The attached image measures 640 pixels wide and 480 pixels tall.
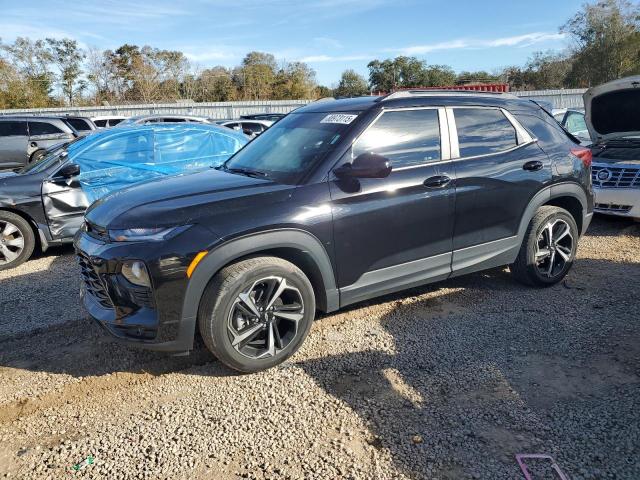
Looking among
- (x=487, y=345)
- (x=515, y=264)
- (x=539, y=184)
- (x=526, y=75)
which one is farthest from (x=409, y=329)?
(x=526, y=75)

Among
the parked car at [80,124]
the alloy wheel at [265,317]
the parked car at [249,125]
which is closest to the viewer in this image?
the alloy wheel at [265,317]

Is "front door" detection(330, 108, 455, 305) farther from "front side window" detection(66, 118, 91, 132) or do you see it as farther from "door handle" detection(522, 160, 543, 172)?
"front side window" detection(66, 118, 91, 132)

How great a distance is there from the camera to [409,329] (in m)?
3.85

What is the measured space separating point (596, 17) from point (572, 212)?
47302 mm

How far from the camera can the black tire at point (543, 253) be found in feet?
14.4

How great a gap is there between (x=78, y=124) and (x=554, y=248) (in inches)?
507

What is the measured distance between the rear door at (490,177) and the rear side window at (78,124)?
11.9 metres

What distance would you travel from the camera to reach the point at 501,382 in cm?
308

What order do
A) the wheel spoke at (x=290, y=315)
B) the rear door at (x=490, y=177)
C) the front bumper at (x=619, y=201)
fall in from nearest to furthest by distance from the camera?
→ 1. the wheel spoke at (x=290, y=315)
2. the rear door at (x=490, y=177)
3. the front bumper at (x=619, y=201)

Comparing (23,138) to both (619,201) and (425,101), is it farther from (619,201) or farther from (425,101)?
(619,201)

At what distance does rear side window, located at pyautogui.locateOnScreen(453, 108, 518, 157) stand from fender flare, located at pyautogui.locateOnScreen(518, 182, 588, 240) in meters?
0.54

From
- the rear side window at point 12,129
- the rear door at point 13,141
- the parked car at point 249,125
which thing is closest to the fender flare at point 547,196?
the rear door at point 13,141

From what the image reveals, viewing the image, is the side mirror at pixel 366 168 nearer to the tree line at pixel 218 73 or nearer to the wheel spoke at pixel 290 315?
the wheel spoke at pixel 290 315

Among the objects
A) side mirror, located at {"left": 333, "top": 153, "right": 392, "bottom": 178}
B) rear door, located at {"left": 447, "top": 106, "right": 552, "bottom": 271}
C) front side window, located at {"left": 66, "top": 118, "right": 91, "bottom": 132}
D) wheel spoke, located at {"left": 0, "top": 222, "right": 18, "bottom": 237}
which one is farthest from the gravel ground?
front side window, located at {"left": 66, "top": 118, "right": 91, "bottom": 132}
